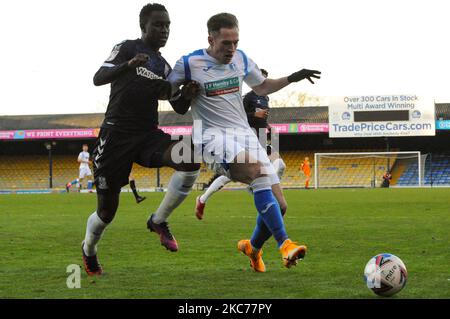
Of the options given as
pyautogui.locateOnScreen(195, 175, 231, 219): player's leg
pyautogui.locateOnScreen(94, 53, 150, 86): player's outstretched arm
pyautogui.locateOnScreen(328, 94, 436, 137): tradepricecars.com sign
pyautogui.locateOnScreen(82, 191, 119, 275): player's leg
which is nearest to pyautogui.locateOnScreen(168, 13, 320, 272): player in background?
pyautogui.locateOnScreen(94, 53, 150, 86): player's outstretched arm

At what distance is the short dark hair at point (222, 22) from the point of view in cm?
600

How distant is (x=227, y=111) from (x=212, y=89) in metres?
0.23

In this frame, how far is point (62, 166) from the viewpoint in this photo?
163 ft

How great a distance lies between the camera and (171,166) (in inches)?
241

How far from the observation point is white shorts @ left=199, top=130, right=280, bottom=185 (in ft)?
19.5

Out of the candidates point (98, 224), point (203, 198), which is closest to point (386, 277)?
point (98, 224)

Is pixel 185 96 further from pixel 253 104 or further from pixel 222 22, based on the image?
pixel 253 104

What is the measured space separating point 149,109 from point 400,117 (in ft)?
128

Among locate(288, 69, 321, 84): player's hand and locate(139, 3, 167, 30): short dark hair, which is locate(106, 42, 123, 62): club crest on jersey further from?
locate(288, 69, 321, 84): player's hand

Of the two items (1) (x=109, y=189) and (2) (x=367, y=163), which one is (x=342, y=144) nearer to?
(2) (x=367, y=163)

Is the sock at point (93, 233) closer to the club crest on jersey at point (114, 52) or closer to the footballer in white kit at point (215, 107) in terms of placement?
the footballer in white kit at point (215, 107)

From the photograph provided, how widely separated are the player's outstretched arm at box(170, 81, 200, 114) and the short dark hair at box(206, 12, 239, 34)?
0.50 metres

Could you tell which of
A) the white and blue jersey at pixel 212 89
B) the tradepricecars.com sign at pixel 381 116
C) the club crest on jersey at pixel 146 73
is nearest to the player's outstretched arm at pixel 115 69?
the club crest on jersey at pixel 146 73

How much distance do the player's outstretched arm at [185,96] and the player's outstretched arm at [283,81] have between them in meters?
0.79
